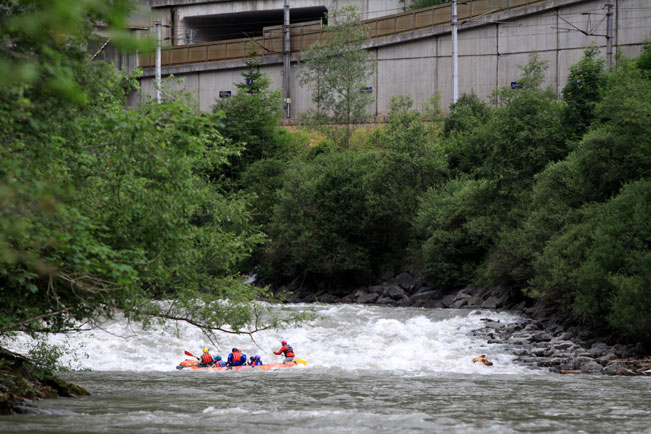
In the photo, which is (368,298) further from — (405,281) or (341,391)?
(341,391)

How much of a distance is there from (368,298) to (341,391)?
23.7m

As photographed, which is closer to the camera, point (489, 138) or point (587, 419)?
point (587, 419)

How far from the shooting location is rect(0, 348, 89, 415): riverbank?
1238 centimetres

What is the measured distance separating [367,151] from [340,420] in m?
35.3

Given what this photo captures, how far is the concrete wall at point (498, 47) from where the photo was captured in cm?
4731

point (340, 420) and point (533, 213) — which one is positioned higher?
point (533, 213)

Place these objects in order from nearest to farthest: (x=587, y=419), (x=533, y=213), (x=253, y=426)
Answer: (x=253, y=426)
(x=587, y=419)
(x=533, y=213)

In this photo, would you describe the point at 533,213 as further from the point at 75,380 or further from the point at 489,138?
the point at 75,380

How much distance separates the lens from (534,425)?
12.2 meters

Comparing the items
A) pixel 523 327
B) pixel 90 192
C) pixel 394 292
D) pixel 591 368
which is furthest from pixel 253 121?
pixel 90 192

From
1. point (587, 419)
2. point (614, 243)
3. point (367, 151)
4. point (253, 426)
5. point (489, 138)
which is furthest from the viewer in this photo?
point (367, 151)

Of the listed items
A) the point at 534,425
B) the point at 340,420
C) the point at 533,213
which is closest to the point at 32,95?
the point at 340,420

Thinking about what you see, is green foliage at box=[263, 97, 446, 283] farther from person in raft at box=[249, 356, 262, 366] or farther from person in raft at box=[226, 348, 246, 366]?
person in raft at box=[226, 348, 246, 366]

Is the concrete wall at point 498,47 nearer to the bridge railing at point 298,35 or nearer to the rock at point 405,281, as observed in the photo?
the bridge railing at point 298,35
